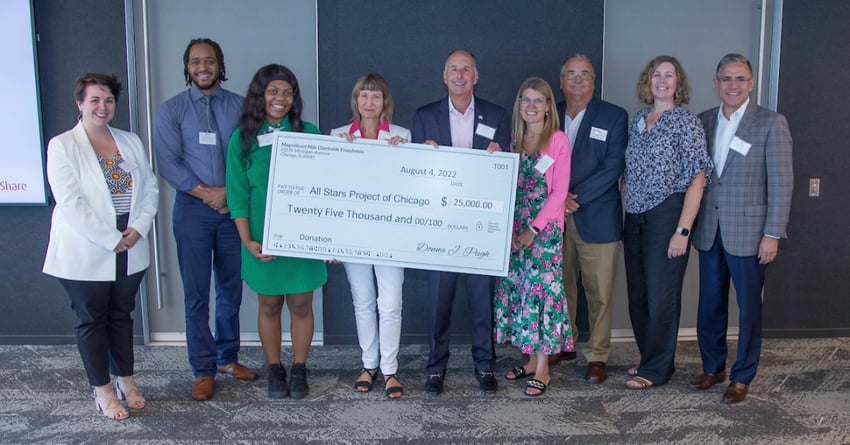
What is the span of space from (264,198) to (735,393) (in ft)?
8.04

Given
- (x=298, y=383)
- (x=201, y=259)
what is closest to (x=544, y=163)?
(x=298, y=383)

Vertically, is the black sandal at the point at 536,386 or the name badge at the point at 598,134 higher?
the name badge at the point at 598,134

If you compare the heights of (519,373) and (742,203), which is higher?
(742,203)

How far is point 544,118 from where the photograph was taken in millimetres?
3084

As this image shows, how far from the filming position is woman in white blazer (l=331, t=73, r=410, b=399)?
118 inches

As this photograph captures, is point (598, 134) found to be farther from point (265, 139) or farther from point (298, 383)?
point (298, 383)

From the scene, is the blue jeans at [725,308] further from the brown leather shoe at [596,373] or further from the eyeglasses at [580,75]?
the eyeglasses at [580,75]

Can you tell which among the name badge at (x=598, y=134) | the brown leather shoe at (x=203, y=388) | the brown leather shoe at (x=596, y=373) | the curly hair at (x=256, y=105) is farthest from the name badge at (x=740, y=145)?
the brown leather shoe at (x=203, y=388)

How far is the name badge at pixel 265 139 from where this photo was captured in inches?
116

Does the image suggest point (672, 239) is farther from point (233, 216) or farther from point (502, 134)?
point (233, 216)

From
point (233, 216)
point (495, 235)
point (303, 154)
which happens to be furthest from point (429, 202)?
point (233, 216)

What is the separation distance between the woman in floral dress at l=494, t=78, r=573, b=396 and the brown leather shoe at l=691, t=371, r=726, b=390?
27.5 inches

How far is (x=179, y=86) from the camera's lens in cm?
393

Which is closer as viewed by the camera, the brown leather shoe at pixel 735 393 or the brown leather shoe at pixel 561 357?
the brown leather shoe at pixel 735 393
